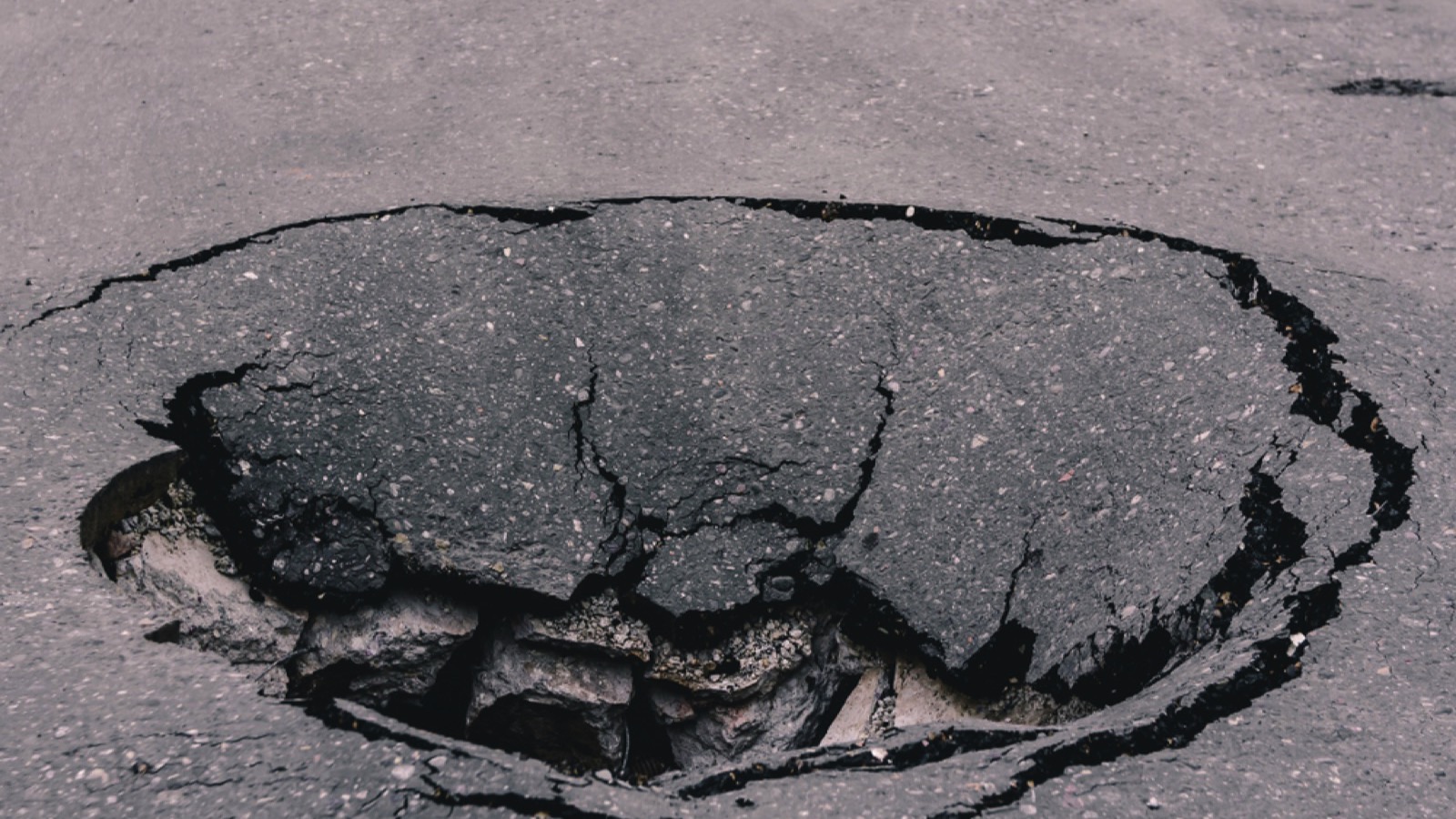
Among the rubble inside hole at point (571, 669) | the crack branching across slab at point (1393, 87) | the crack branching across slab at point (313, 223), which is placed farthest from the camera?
the crack branching across slab at point (1393, 87)

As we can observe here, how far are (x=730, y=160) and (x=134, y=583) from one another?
6.79 feet

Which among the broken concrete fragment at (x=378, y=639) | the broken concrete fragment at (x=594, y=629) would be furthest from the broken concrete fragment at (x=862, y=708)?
the broken concrete fragment at (x=378, y=639)

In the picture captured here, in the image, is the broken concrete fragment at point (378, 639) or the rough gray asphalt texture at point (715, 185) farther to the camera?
the broken concrete fragment at point (378, 639)

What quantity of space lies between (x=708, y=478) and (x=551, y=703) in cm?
77

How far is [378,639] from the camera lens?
2939 mm

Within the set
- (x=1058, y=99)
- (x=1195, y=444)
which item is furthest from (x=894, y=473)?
(x=1058, y=99)

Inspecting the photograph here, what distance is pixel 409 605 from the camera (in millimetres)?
2930

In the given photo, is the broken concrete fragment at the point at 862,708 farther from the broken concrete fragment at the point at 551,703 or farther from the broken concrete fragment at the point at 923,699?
the broken concrete fragment at the point at 551,703

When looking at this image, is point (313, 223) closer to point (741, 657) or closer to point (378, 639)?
point (378, 639)

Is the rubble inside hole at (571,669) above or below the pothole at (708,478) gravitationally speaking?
below

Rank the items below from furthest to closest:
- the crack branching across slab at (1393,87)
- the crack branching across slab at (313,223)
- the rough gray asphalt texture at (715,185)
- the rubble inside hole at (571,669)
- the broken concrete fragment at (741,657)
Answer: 1. the crack branching across slab at (1393,87)
2. the crack branching across slab at (313,223)
3. the broken concrete fragment at (741,657)
4. the rubble inside hole at (571,669)
5. the rough gray asphalt texture at (715,185)

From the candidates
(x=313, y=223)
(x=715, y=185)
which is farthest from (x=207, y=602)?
(x=715, y=185)

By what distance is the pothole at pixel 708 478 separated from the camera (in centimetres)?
277

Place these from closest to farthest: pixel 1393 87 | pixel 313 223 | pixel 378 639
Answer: pixel 378 639, pixel 313 223, pixel 1393 87
